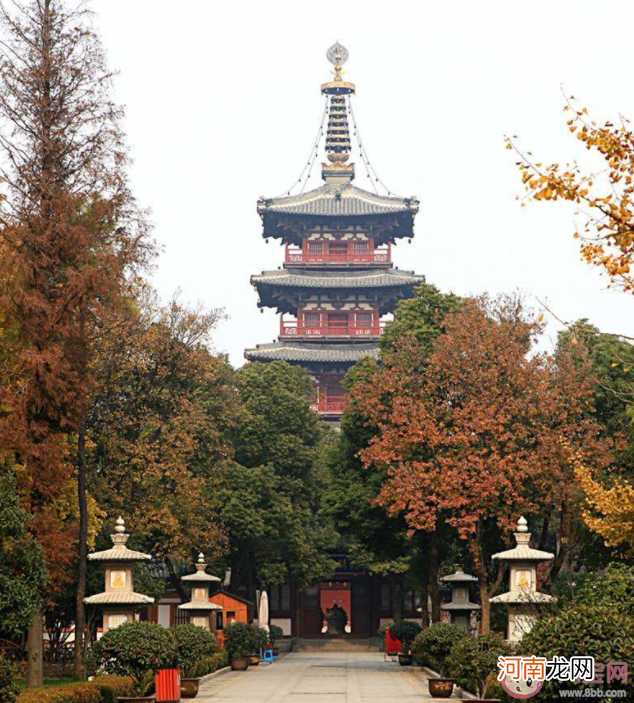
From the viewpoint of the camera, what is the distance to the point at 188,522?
1698 inches

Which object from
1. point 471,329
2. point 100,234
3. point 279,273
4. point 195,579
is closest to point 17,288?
point 100,234

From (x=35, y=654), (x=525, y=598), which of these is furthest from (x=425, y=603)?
(x=35, y=654)

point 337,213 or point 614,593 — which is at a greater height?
point 337,213

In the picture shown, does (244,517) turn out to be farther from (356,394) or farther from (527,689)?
(527,689)

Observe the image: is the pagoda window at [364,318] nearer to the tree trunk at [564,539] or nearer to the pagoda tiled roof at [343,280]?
the pagoda tiled roof at [343,280]

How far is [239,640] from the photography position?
4434 cm

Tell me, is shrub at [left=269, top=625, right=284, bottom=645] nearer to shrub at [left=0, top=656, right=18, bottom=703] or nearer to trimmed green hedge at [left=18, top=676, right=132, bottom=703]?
trimmed green hedge at [left=18, top=676, right=132, bottom=703]

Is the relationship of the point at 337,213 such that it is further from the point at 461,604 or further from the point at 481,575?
the point at 481,575

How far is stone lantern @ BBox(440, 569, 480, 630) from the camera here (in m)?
39.5

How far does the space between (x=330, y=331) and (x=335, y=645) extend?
20212 millimetres

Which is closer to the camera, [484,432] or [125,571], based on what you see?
[125,571]

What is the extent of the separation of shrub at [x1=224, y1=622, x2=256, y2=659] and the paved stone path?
0.83 metres

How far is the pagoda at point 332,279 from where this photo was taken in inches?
2894

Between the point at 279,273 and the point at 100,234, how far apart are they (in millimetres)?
46846
